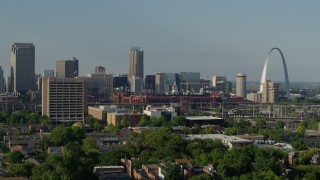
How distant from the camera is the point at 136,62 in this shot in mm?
121375

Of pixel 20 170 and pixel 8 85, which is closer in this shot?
pixel 20 170

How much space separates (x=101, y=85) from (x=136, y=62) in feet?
82.2

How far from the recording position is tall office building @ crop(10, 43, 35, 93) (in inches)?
3794

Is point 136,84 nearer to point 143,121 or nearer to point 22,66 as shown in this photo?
point 22,66

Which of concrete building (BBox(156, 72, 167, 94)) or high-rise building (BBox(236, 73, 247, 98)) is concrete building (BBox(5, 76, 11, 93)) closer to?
concrete building (BBox(156, 72, 167, 94))

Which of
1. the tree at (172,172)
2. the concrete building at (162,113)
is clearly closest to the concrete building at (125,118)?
the concrete building at (162,113)

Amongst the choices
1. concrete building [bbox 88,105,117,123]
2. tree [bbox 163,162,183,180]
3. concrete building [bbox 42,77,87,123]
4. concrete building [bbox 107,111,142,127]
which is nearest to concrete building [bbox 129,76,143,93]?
concrete building [bbox 88,105,117,123]

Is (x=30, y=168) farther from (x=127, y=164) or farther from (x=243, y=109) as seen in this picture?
(x=243, y=109)

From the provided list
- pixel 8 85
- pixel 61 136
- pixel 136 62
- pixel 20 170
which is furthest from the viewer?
pixel 136 62

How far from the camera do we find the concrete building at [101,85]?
93.6 metres

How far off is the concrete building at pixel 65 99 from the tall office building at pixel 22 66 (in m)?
46.4

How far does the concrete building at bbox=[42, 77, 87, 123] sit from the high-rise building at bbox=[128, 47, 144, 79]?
2693 inches

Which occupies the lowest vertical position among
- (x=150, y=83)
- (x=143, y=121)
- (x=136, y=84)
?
(x=143, y=121)

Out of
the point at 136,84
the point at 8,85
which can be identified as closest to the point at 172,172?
the point at 136,84
